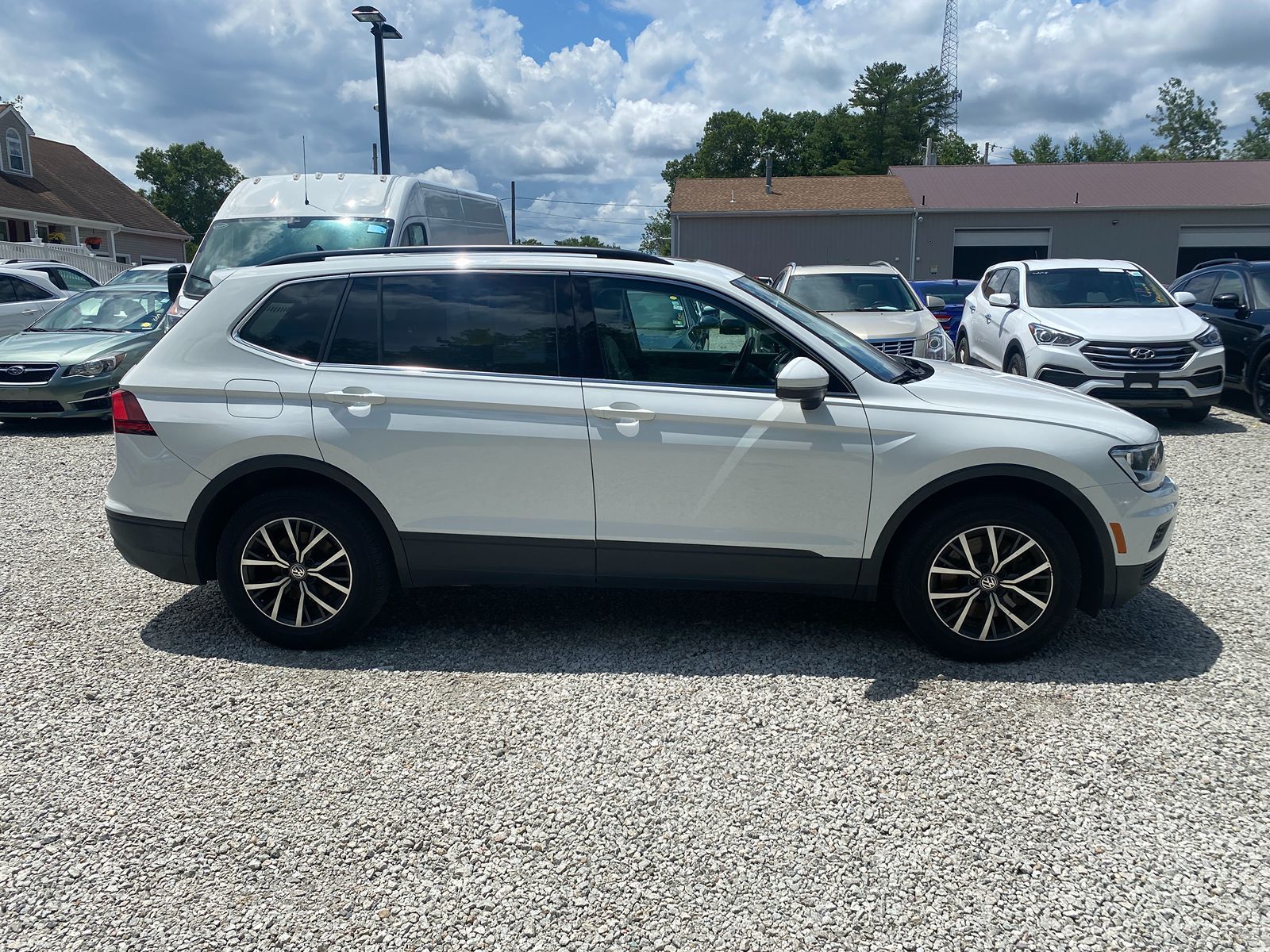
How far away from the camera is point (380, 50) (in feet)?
52.2

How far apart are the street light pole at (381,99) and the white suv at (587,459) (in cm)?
1253

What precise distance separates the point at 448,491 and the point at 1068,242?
3565cm

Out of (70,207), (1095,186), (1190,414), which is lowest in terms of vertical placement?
(1190,414)

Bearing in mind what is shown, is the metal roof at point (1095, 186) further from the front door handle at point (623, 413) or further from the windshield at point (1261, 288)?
the front door handle at point (623, 413)

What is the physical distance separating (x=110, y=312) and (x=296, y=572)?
9958 millimetres

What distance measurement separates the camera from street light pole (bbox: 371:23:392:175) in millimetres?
15773

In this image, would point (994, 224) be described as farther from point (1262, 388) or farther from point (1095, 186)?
point (1262, 388)

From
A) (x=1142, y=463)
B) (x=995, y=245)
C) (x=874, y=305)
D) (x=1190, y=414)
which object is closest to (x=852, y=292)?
(x=874, y=305)

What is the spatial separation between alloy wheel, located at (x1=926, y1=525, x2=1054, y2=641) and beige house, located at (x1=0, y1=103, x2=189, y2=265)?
28.6 m

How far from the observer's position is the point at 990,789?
3201 mm

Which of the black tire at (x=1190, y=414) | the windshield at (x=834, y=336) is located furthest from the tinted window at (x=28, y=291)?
the black tire at (x=1190, y=414)

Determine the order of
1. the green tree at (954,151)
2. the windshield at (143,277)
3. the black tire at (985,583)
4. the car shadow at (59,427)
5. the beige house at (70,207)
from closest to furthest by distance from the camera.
→ the black tire at (985,583) < the car shadow at (59,427) < the windshield at (143,277) < the beige house at (70,207) < the green tree at (954,151)

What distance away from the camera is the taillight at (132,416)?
4.26 metres

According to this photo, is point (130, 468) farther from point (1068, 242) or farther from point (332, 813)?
point (1068, 242)
